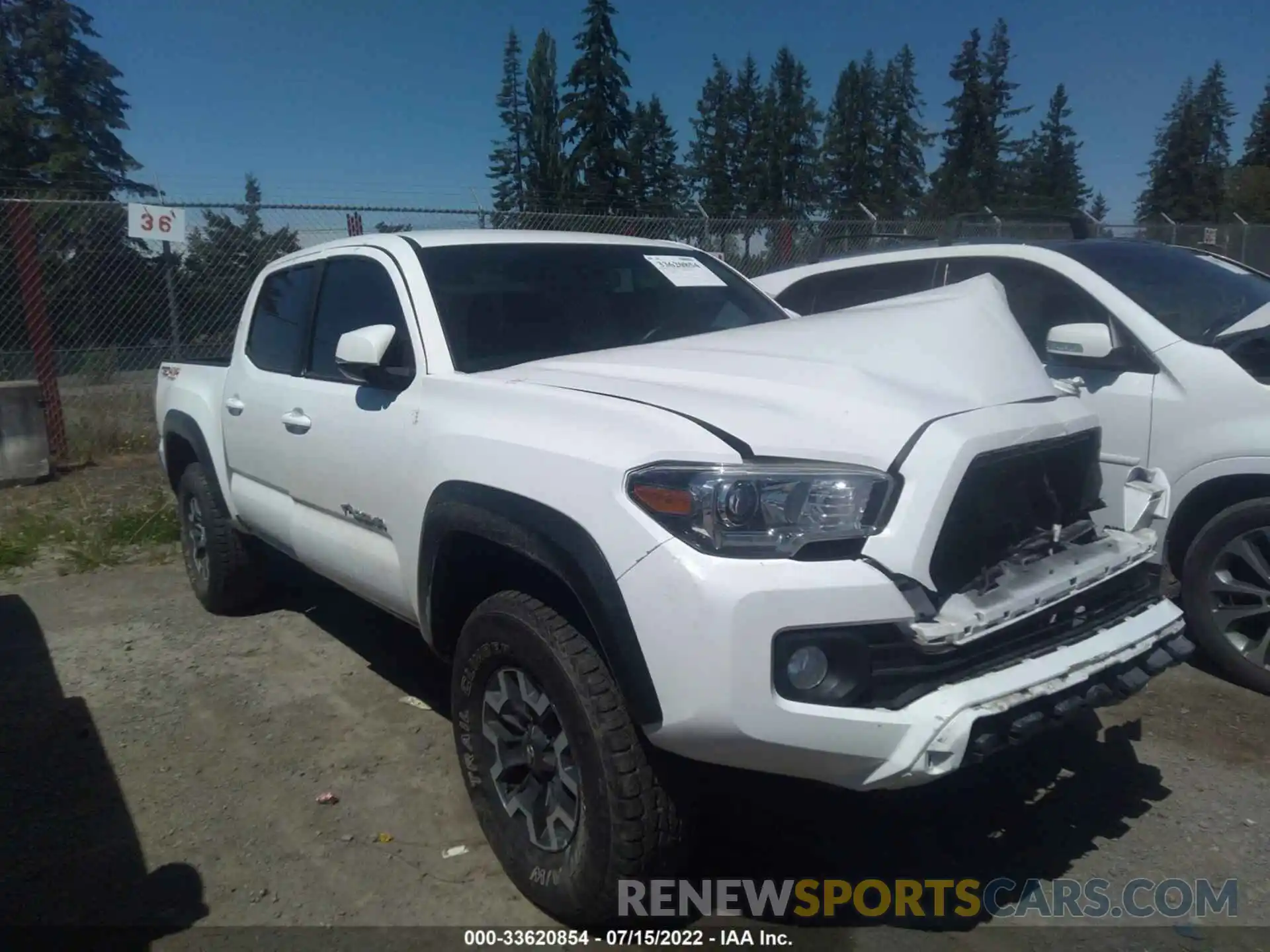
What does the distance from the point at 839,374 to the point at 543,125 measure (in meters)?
35.4

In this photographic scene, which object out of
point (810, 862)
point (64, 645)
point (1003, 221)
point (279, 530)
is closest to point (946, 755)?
point (810, 862)

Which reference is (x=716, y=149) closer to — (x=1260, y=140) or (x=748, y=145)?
(x=748, y=145)

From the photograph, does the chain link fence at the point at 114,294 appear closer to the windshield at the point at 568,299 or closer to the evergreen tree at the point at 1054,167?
the windshield at the point at 568,299

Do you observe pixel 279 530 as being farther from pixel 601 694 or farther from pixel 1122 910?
pixel 1122 910

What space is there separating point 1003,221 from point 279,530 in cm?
780

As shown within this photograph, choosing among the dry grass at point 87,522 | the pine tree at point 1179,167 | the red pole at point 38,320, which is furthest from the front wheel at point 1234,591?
the pine tree at point 1179,167

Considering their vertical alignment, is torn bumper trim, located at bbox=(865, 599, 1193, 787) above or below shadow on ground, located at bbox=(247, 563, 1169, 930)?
above

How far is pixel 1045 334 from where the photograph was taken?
481 centimetres

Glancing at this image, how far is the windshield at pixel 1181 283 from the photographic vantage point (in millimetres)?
4516

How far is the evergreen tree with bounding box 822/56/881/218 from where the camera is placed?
4141 cm

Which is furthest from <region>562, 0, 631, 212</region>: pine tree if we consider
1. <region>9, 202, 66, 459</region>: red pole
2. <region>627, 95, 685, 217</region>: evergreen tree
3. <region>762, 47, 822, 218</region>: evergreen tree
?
<region>9, 202, 66, 459</region>: red pole

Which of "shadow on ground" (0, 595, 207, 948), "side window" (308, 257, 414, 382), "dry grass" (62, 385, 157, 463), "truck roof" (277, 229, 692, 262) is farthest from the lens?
"dry grass" (62, 385, 157, 463)

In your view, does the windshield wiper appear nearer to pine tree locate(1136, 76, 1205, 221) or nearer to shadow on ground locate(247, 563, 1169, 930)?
shadow on ground locate(247, 563, 1169, 930)

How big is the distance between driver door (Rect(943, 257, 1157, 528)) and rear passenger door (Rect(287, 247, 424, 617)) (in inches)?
104
